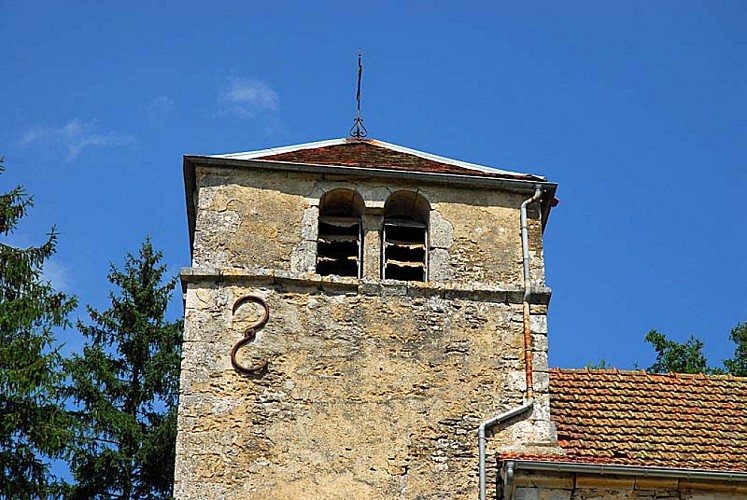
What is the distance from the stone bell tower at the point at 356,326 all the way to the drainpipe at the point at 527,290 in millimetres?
16

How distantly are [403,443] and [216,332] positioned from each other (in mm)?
2109

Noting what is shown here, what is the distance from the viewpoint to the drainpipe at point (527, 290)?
1178 centimetres

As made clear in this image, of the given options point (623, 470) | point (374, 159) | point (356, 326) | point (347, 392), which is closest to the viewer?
point (623, 470)

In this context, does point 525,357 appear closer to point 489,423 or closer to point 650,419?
point 489,423

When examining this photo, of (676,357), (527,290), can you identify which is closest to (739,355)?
(676,357)

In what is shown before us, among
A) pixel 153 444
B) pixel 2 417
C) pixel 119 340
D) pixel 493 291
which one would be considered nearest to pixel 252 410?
pixel 493 291

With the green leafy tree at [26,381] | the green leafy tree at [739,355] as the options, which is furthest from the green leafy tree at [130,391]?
the green leafy tree at [739,355]

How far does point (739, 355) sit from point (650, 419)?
863cm

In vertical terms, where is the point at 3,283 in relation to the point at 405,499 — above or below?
above

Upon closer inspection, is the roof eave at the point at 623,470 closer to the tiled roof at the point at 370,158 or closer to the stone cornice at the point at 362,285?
the stone cornice at the point at 362,285

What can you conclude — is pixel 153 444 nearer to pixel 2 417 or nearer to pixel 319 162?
pixel 2 417

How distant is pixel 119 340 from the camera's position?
58.4ft

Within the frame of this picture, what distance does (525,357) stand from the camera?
1188 cm

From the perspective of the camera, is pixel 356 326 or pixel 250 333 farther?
pixel 356 326
